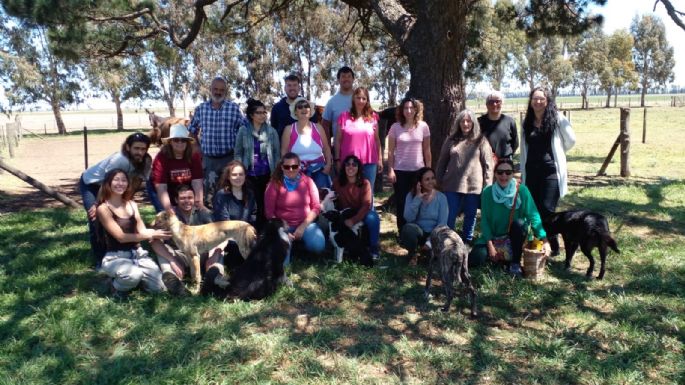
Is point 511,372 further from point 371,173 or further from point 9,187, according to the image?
point 9,187

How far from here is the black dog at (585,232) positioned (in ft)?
15.5

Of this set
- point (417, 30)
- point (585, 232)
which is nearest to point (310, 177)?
point (417, 30)

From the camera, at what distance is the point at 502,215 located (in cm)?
504

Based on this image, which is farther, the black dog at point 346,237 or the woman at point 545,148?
the black dog at point 346,237

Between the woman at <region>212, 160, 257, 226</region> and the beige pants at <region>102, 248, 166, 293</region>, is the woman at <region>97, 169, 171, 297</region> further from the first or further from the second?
the woman at <region>212, 160, 257, 226</region>

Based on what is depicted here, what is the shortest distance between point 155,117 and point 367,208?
124 inches

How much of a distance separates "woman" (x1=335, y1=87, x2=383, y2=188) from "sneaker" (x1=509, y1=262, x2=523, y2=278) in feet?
5.79

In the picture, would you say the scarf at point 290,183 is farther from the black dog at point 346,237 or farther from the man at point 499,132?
the man at point 499,132

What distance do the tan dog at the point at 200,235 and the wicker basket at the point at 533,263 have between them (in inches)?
99.4

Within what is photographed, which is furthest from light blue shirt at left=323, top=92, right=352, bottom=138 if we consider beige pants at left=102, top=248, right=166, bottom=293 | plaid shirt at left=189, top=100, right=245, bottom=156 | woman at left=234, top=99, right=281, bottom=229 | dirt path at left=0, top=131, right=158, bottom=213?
dirt path at left=0, top=131, right=158, bottom=213

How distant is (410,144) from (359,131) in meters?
0.56

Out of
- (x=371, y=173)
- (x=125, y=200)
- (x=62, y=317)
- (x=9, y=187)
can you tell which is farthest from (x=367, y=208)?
(x=9, y=187)

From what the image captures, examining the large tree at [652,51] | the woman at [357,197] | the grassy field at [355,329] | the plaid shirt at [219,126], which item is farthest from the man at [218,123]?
the large tree at [652,51]

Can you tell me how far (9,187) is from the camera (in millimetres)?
11258
